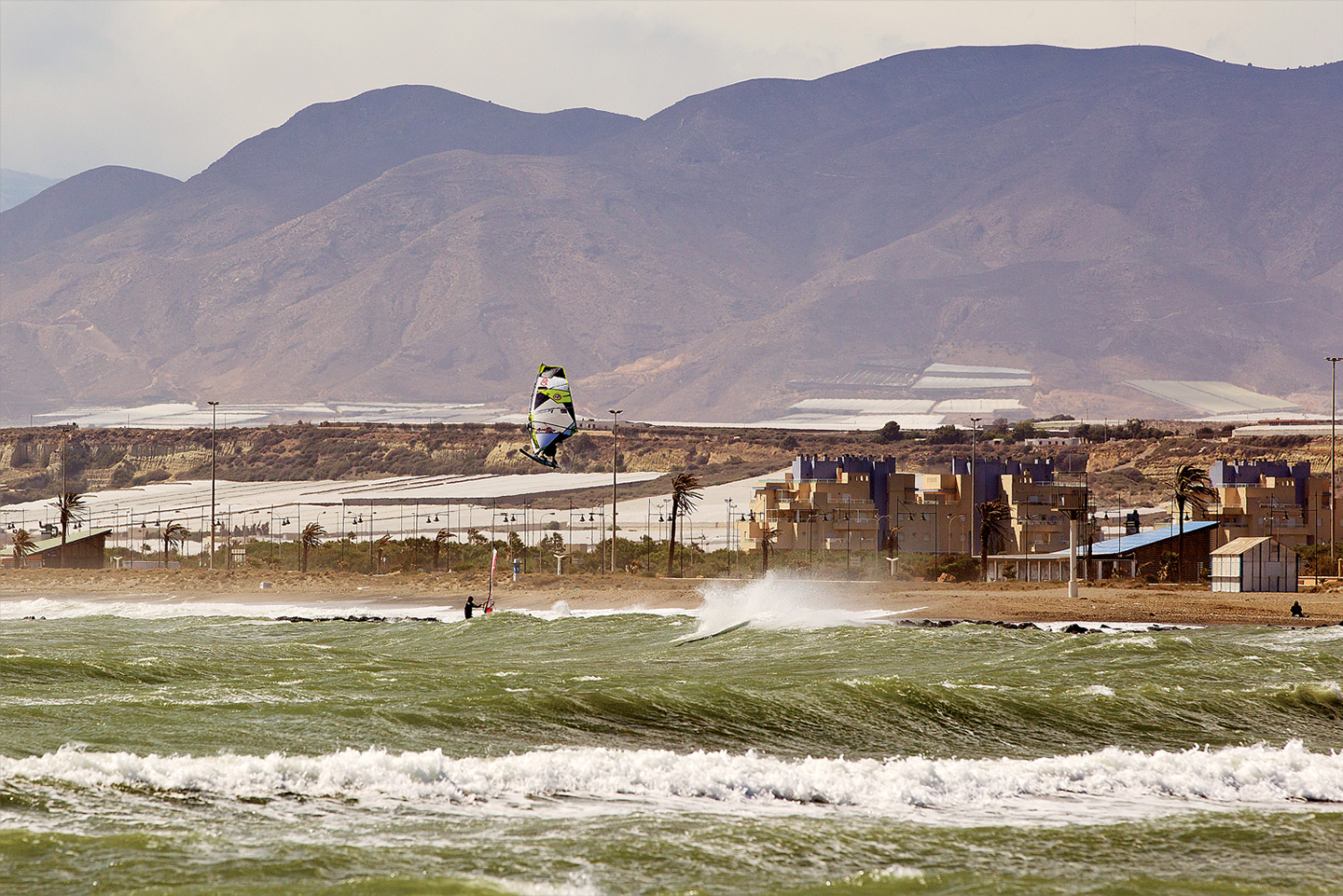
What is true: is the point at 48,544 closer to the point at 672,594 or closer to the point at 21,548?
the point at 21,548

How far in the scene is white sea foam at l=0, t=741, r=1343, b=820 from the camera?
51.9 ft

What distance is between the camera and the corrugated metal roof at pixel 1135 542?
58.7 m

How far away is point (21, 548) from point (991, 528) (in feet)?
163

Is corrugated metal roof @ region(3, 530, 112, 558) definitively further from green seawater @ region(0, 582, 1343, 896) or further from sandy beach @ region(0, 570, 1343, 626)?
green seawater @ region(0, 582, 1343, 896)

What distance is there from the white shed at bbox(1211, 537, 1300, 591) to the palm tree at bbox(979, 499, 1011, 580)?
10473 mm

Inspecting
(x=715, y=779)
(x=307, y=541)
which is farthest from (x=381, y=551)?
(x=715, y=779)

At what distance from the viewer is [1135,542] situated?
6050 centimetres

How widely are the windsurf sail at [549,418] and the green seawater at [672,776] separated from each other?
14.4 m

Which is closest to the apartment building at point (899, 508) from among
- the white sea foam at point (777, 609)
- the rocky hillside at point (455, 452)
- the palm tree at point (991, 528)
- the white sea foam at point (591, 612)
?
the palm tree at point (991, 528)

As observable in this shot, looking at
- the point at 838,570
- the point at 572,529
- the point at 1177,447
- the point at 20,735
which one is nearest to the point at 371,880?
the point at 20,735

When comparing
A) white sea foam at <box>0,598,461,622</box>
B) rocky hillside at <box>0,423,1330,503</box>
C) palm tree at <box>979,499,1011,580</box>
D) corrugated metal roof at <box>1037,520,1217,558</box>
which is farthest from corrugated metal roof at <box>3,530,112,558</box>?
corrugated metal roof at <box>1037,520,1217,558</box>

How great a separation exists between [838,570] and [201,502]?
230 feet

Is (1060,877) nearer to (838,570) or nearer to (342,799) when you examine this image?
(342,799)

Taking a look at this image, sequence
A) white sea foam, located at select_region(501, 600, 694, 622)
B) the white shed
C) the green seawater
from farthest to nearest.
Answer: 1. the white shed
2. white sea foam, located at select_region(501, 600, 694, 622)
3. the green seawater
